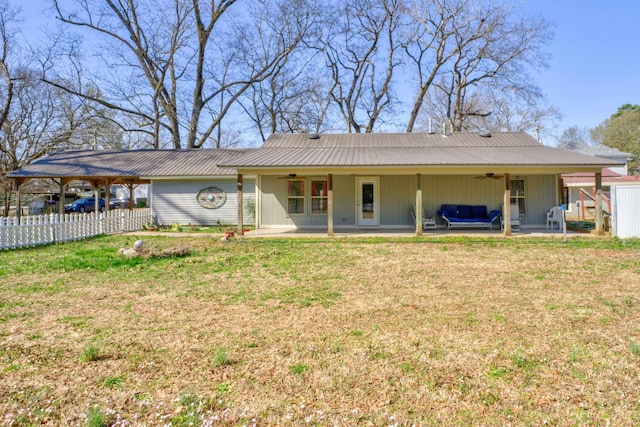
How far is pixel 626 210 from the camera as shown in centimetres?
1042

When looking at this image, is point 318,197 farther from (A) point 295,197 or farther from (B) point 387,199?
(B) point 387,199

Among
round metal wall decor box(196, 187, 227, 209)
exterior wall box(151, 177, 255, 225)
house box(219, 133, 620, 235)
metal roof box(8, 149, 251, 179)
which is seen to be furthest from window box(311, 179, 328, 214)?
round metal wall decor box(196, 187, 227, 209)

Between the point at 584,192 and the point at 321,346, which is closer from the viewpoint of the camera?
the point at 321,346

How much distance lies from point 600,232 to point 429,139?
24.0ft

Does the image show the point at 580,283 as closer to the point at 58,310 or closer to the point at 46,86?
the point at 58,310

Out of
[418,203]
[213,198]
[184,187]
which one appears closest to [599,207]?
[418,203]

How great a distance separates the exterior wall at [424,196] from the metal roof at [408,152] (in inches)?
41.1

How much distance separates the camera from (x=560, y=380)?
266 cm

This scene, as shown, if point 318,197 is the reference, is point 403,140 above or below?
above

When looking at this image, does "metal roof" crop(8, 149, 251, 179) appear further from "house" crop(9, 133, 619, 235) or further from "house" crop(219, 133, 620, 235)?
"house" crop(219, 133, 620, 235)

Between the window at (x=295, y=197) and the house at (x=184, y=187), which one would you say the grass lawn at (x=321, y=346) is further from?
the house at (x=184, y=187)

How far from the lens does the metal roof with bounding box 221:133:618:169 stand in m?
11.1

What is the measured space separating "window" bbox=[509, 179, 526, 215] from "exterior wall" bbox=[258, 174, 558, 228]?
0.16 m

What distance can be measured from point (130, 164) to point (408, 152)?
13222 millimetres
